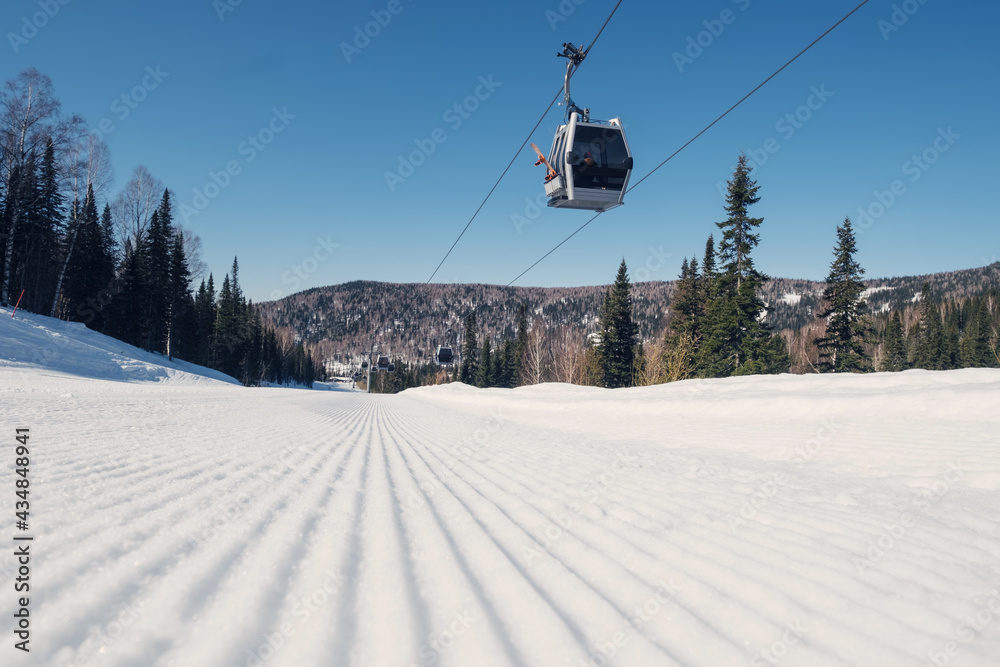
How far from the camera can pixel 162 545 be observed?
1.96 m

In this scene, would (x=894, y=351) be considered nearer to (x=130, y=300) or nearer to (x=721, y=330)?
(x=721, y=330)

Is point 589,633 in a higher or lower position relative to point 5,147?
lower

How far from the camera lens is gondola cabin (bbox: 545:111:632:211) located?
1072 cm

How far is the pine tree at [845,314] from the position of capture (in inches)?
1166

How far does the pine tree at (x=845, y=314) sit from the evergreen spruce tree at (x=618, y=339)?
1303 centimetres

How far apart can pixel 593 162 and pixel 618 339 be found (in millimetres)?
27838

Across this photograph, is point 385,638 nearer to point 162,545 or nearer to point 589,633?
point 589,633

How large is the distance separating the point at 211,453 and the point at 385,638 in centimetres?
384

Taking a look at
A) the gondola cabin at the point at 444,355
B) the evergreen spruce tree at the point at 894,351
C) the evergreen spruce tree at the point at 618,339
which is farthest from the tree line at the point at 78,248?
the evergreen spruce tree at the point at 894,351

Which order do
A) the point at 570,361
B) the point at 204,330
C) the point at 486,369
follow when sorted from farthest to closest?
the point at 486,369, the point at 204,330, the point at 570,361

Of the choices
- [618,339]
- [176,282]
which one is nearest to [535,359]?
[618,339]

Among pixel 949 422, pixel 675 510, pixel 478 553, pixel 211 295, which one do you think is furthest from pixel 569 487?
pixel 211 295

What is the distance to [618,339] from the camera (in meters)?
37.1

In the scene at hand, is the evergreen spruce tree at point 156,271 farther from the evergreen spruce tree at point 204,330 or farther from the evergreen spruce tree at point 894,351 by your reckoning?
the evergreen spruce tree at point 894,351
